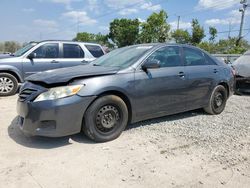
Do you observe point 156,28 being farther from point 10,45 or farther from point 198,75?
point 10,45

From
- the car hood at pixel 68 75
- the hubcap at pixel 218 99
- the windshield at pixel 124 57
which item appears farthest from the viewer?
the hubcap at pixel 218 99

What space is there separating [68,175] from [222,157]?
7.01 feet

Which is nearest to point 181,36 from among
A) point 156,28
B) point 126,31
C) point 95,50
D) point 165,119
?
point 156,28

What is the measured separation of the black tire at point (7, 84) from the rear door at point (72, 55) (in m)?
1.58

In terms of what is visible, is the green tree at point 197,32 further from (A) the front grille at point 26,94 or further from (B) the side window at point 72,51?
(A) the front grille at point 26,94

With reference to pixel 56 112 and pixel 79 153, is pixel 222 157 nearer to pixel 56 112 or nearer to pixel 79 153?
pixel 79 153

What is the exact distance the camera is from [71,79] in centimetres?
432

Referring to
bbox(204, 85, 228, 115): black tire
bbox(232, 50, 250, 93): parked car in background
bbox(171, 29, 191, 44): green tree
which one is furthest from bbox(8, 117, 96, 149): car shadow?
bbox(171, 29, 191, 44): green tree

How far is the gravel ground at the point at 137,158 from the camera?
11.3 feet

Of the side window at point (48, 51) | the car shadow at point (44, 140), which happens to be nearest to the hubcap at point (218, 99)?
the car shadow at point (44, 140)

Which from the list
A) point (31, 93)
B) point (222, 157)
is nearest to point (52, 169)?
point (31, 93)

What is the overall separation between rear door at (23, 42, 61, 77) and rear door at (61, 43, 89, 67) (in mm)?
217

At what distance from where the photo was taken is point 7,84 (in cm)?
876

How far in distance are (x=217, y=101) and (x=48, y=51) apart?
543 centimetres
